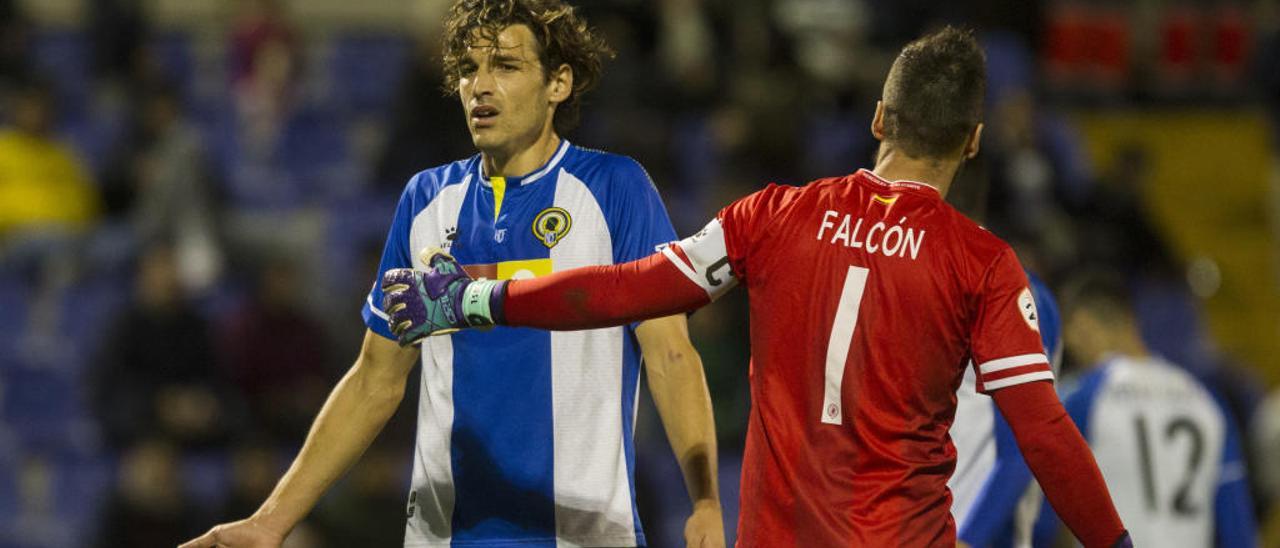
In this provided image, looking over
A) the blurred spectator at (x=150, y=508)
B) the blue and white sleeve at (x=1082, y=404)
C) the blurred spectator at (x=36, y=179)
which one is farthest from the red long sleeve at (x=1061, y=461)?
the blurred spectator at (x=36, y=179)

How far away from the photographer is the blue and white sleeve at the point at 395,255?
15.5ft

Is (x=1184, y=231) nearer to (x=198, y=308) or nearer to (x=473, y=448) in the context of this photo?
(x=198, y=308)

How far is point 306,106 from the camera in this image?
1319cm

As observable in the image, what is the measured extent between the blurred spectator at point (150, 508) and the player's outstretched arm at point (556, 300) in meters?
5.84

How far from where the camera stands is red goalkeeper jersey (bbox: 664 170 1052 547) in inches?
153

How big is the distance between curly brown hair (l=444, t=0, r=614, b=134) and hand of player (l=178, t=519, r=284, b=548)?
1.39 metres

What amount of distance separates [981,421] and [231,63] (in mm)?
Result: 9227

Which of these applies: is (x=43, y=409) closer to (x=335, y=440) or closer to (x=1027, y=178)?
(x=335, y=440)

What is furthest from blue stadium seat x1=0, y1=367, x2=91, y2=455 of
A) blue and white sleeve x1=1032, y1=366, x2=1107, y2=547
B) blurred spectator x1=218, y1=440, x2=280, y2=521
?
blue and white sleeve x1=1032, y1=366, x2=1107, y2=547

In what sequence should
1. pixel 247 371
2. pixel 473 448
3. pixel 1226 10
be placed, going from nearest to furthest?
pixel 473 448 < pixel 247 371 < pixel 1226 10

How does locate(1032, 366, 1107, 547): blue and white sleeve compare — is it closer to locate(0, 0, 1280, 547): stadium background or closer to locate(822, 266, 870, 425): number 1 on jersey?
locate(822, 266, 870, 425): number 1 on jersey

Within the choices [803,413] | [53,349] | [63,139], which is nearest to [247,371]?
[53,349]

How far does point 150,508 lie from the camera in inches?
370

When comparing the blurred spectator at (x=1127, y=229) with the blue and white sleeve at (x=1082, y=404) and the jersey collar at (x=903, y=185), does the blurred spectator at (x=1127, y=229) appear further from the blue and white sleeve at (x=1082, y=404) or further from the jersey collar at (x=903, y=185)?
the jersey collar at (x=903, y=185)
